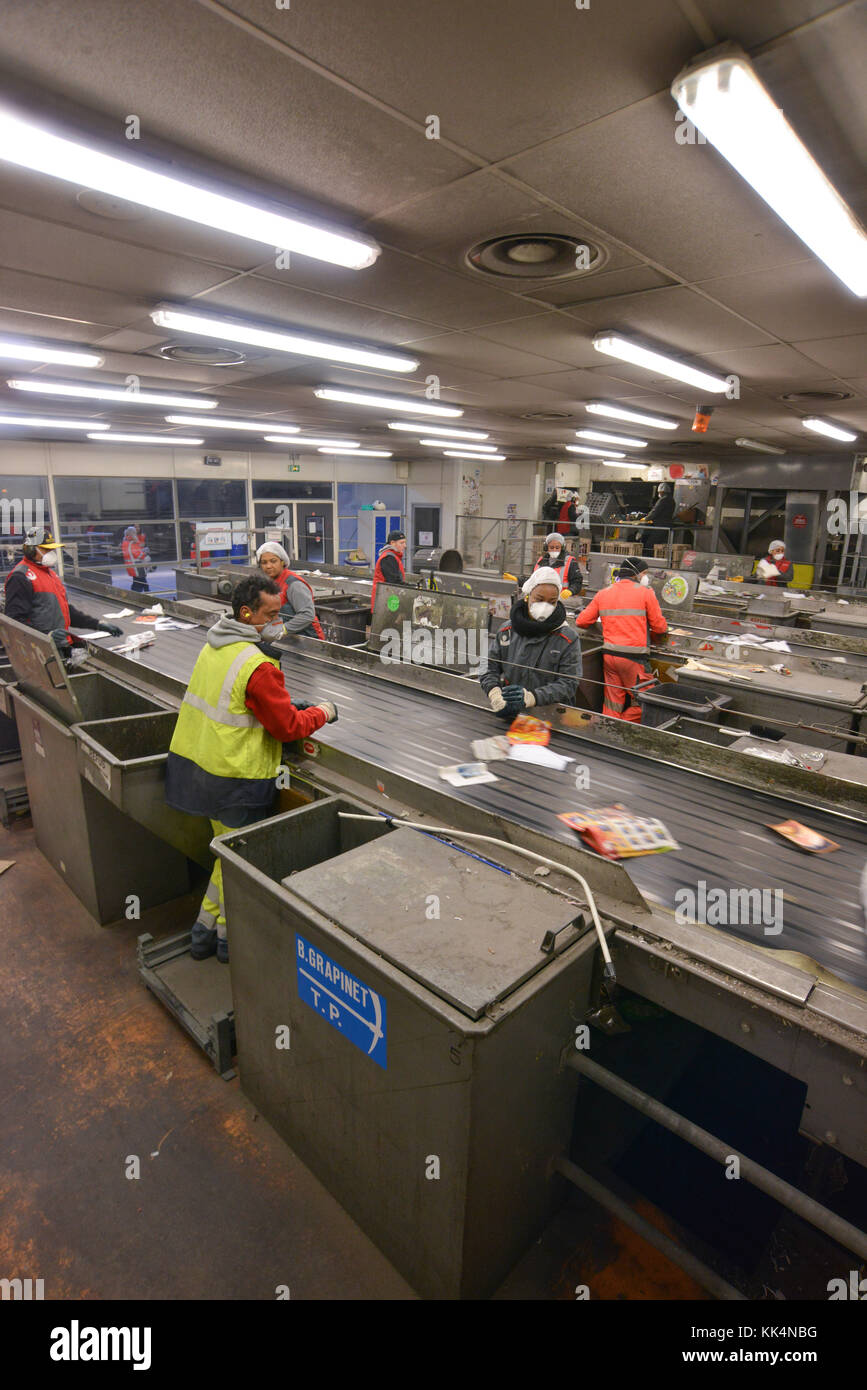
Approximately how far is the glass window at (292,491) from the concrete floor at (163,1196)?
41.2 ft

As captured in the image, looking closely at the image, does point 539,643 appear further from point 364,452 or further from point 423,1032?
point 364,452

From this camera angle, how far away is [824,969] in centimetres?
171

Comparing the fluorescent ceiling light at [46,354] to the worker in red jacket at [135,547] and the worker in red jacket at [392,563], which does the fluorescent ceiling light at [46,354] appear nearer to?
the worker in red jacket at [392,563]

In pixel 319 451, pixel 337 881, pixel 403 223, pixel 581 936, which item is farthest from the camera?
pixel 319 451

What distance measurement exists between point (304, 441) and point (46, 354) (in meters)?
6.97

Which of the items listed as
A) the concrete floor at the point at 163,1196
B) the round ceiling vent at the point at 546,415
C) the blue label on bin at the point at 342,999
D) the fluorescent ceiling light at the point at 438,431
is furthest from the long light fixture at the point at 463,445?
the blue label on bin at the point at 342,999

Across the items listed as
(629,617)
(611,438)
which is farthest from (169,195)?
(611,438)

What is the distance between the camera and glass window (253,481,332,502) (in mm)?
14254

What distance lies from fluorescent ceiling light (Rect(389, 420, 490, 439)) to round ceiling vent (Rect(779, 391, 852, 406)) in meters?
4.59

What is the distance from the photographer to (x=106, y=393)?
6.79 m

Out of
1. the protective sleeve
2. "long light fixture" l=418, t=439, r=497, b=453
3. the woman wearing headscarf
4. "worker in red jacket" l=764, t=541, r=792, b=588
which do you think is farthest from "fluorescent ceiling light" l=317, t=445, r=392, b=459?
the protective sleeve

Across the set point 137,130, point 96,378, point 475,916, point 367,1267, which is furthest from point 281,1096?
point 96,378

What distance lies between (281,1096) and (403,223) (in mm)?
3368
